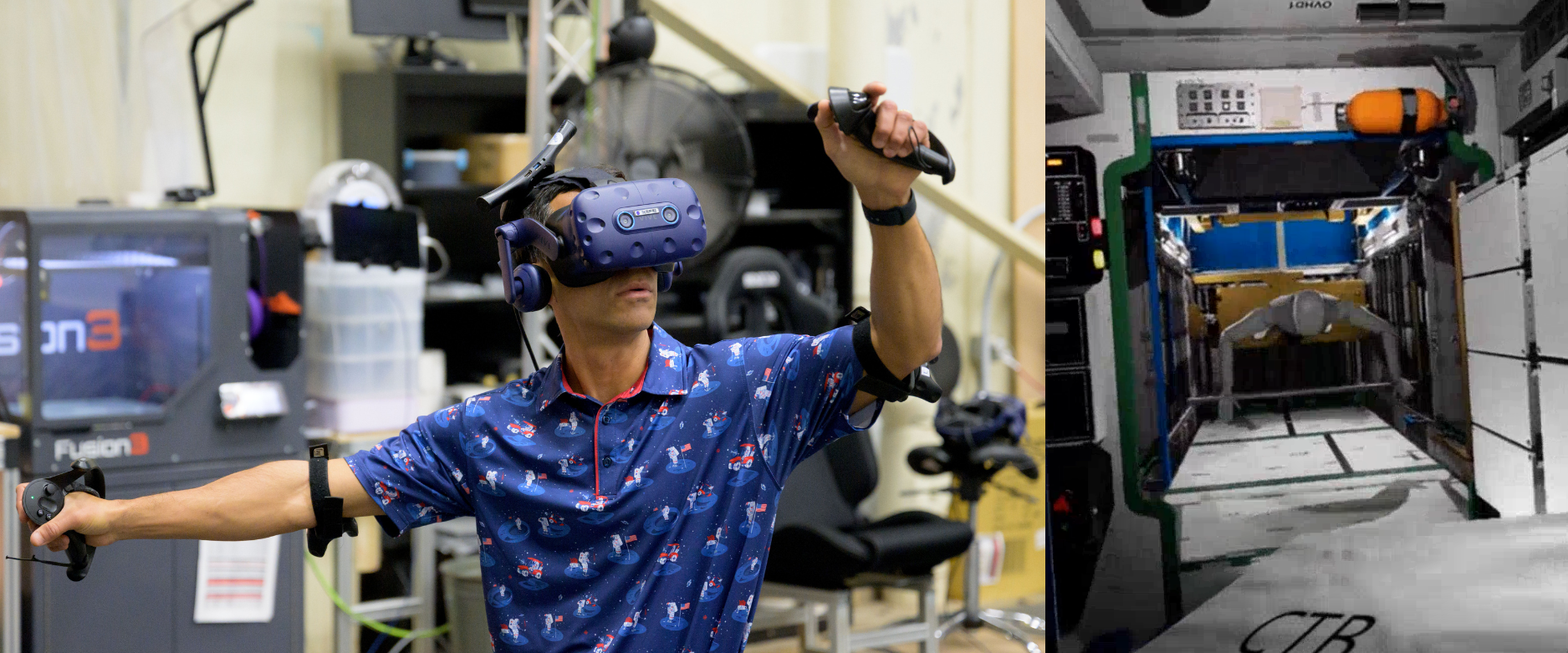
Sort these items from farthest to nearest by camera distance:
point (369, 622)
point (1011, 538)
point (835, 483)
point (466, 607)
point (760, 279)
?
point (1011, 538) → point (835, 483) → point (760, 279) → point (369, 622) → point (466, 607)

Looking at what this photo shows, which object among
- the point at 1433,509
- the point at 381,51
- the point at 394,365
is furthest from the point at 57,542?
the point at 381,51

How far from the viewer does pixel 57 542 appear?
1522 millimetres

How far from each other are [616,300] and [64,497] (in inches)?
25.6

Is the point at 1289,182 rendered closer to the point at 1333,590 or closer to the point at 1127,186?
the point at 1127,186

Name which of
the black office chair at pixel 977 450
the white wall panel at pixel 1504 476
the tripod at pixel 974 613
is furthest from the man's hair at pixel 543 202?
the tripod at pixel 974 613

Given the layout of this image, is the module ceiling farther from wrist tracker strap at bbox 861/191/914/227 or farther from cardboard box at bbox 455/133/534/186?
cardboard box at bbox 455/133/534/186

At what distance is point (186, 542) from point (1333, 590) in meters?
2.68

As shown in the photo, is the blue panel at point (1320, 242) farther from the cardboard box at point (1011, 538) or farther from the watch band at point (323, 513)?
the cardboard box at point (1011, 538)

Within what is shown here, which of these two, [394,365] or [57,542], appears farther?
[394,365]

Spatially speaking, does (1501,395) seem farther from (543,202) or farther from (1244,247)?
(543,202)

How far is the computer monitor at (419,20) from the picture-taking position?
4.73 meters

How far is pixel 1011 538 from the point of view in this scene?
17.4 feet

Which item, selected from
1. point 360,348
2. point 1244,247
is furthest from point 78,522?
point 360,348

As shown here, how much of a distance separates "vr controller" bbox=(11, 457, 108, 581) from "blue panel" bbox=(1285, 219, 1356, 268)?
137 cm
